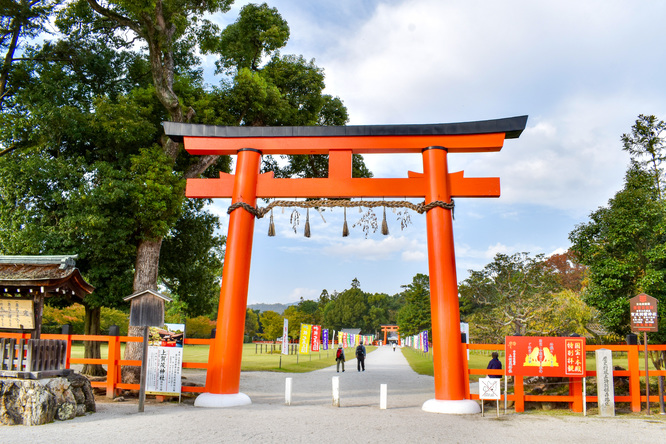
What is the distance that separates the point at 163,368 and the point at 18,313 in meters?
2.98

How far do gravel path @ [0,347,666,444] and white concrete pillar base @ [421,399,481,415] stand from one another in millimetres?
224

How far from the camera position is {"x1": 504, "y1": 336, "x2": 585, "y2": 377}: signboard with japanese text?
910 centimetres

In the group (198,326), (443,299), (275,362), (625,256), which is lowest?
(275,362)

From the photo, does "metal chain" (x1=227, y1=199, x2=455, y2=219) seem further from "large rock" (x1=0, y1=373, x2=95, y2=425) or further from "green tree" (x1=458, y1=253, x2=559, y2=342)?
"green tree" (x1=458, y1=253, x2=559, y2=342)

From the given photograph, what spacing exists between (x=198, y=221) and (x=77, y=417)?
1060 cm

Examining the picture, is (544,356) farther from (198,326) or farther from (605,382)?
(198,326)

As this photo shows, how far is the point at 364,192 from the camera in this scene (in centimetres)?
1035

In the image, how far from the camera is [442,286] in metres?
9.61

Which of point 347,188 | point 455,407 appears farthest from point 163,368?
point 455,407

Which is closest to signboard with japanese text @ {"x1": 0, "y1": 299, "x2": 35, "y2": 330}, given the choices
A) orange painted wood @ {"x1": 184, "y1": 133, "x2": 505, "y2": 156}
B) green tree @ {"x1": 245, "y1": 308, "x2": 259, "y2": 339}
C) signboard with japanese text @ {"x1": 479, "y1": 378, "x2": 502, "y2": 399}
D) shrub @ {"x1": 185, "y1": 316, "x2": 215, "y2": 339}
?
orange painted wood @ {"x1": 184, "y1": 133, "x2": 505, "y2": 156}

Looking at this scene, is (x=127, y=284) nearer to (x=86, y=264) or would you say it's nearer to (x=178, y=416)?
(x=86, y=264)

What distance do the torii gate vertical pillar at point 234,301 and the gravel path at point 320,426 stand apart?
0.52 meters

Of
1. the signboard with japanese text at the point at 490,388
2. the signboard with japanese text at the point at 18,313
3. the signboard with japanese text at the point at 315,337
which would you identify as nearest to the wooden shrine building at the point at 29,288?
the signboard with japanese text at the point at 18,313

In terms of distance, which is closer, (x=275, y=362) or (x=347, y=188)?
(x=347, y=188)
